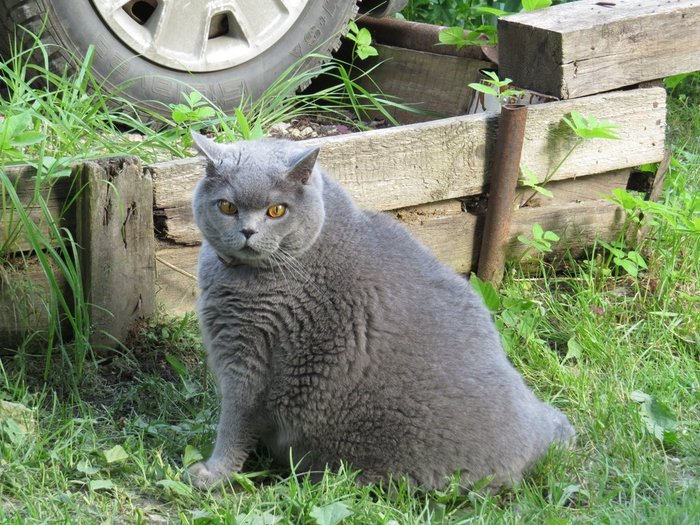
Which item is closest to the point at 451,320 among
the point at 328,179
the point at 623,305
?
the point at 328,179

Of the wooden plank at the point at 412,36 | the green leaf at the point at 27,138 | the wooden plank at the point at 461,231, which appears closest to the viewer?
the green leaf at the point at 27,138

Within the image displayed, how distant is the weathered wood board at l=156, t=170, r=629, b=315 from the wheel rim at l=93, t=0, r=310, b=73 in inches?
34.6

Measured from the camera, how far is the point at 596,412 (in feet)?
9.67

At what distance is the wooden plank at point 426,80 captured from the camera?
13.1ft

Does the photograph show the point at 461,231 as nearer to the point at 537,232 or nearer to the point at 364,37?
the point at 537,232

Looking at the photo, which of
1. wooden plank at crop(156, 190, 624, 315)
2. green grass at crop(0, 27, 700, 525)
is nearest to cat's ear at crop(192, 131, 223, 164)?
wooden plank at crop(156, 190, 624, 315)

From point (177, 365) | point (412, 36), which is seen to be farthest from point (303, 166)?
point (412, 36)

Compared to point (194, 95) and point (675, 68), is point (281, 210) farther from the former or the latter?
point (675, 68)

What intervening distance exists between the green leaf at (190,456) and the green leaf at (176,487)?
11 centimetres

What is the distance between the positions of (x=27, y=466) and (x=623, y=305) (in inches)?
89.2

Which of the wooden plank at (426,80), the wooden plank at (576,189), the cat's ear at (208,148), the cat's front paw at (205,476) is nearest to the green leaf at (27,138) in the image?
the cat's ear at (208,148)

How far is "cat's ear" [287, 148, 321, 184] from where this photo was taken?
7.93 feet

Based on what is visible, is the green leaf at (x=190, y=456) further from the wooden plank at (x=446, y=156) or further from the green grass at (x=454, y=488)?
the wooden plank at (x=446, y=156)

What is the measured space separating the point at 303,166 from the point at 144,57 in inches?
53.3
